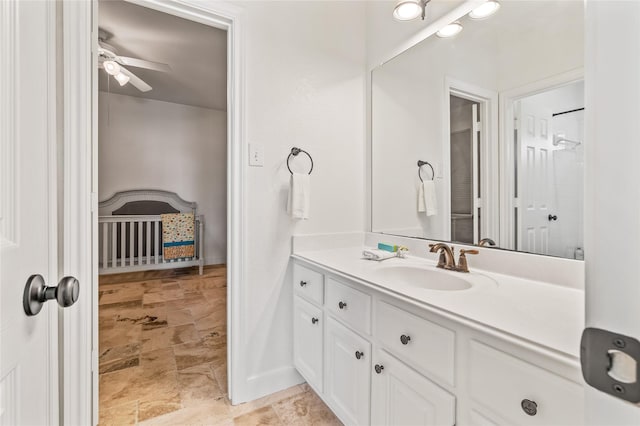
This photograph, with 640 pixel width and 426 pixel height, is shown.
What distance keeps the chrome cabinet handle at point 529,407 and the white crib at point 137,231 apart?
4254mm

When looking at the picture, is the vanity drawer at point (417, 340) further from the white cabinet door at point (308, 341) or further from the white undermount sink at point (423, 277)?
the white cabinet door at point (308, 341)

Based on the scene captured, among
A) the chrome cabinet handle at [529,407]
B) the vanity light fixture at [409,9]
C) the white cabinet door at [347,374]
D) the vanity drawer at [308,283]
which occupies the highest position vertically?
the vanity light fixture at [409,9]

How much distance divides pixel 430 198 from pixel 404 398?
1016mm

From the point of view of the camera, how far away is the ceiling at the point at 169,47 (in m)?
2.49

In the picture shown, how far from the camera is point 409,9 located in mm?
1568

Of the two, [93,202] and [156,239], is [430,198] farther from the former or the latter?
[156,239]

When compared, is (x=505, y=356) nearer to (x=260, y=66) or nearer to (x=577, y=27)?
(x=577, y=27)

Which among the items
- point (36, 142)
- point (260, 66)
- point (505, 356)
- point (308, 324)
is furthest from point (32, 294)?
point (260, 66)

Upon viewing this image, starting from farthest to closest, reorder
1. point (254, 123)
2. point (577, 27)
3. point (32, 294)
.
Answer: point (254, 123), point (577, 27), point (32, 294)

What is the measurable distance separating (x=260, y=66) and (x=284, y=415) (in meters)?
1.82

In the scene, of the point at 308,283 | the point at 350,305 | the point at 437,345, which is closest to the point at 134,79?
the point at 308,283

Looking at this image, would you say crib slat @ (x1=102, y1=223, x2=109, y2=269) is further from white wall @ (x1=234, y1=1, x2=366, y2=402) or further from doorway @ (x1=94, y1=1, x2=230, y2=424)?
white wall @ (x1=234, y1=1, x2=366, y2=402)

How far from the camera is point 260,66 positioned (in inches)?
63.9

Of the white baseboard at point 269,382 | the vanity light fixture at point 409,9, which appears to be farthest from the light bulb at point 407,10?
the white baseboard at point 269,382
